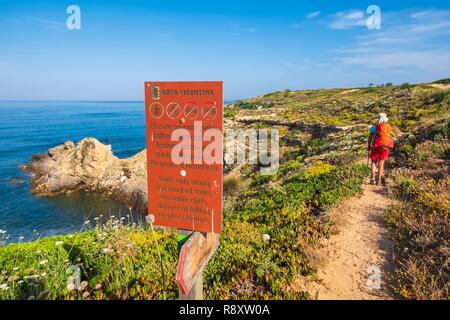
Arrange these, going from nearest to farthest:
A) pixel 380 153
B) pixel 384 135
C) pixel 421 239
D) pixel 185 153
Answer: pixel 185 153 → pixel 421 239 → pixel 384 135 → pixel 380 153

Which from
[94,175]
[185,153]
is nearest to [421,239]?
[185,153]

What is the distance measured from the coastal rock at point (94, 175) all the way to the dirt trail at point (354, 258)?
64.9 ft

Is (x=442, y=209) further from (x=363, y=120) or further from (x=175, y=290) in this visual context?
(x=363, y=120)

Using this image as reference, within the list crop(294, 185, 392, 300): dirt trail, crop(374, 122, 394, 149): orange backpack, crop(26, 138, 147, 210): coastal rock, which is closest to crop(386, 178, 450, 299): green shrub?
crop(294, 185, 392, 300): dirt trail

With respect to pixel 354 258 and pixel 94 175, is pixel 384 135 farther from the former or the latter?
pixel 94 175

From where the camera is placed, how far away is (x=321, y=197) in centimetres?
842

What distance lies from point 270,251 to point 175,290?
2110 millimetres

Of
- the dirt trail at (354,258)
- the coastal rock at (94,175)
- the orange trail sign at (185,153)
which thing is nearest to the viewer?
the orange trail sign at (185,153)

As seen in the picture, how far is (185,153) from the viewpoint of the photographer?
132 inches

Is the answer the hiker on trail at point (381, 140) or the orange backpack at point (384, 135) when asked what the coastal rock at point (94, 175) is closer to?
the hiker on trail at point (381, 140)

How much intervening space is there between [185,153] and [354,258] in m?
4.44

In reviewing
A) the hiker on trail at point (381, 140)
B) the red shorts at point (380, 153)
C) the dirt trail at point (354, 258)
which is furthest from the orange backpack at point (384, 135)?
the dirt trail at point (354, 258)

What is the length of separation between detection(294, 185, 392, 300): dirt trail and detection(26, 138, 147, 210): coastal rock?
1977 centimetres

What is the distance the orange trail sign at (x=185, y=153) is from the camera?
10.4 ft
